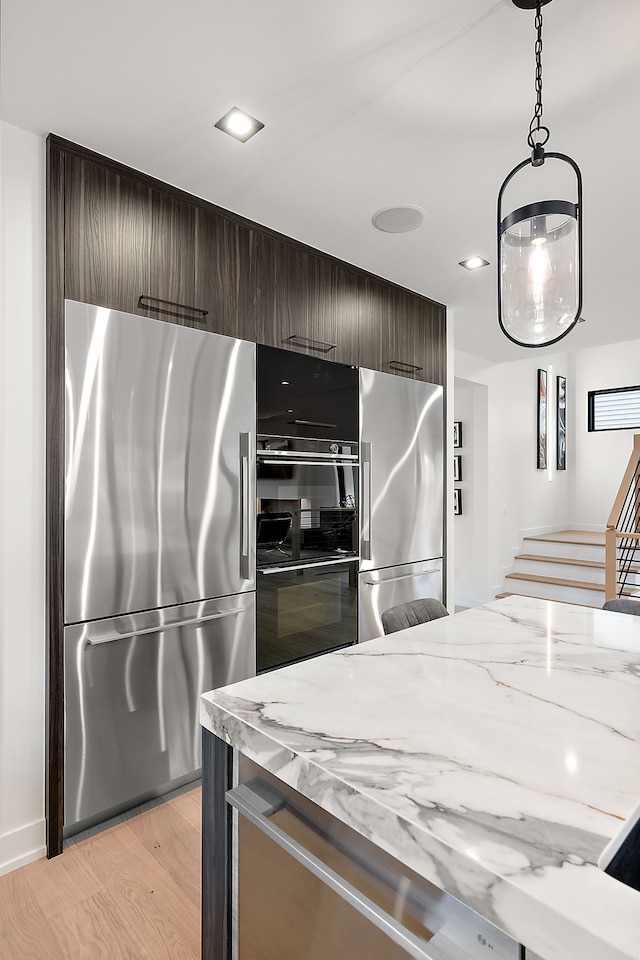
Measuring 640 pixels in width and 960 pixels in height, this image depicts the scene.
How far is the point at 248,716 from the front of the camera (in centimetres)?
105

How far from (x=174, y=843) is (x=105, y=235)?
2.28 m

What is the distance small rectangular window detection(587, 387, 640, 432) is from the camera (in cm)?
715

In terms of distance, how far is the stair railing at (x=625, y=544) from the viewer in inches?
187

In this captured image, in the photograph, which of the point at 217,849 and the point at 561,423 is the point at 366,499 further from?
the point at 561,423

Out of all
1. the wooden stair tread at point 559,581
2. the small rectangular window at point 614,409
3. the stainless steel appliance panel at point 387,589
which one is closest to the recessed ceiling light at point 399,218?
the stainless steel appliance panel at point 387,589

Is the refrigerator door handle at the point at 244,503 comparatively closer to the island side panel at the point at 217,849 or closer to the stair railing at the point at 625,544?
the island side panel at the point at 217,849

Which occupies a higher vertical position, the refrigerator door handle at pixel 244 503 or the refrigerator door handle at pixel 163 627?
the refrigerator door handle at pixel 244 503

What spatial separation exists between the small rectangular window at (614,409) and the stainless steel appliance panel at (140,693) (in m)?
6.58

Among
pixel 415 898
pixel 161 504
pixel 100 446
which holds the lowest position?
pixel 415 898

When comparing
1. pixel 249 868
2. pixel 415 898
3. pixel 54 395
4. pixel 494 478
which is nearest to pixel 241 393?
pixel 54 395

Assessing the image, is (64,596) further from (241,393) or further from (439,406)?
(439,406)

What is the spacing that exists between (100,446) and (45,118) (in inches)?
43.8

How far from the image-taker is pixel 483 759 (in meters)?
0.90

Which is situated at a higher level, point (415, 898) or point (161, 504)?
point (161, 504)
